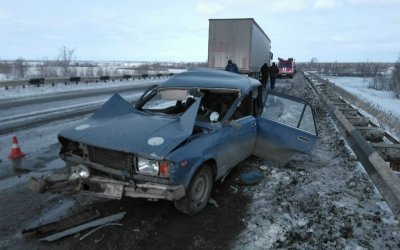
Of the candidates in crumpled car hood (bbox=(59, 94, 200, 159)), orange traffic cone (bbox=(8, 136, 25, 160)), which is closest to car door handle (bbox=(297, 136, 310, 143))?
crumpled car hood (bbox=(59, 94, 200, 159))

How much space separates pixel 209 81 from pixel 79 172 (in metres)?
2.78

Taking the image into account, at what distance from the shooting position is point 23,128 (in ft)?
32.7

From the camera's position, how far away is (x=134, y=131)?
4523mm

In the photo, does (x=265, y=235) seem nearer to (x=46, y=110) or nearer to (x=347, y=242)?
(x=347, y=242)

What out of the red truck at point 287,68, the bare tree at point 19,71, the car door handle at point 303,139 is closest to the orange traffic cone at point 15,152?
the car door handle at point 303,139

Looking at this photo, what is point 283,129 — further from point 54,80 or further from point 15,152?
point 54,80

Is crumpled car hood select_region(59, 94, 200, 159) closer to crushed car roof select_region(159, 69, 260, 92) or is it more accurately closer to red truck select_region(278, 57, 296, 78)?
crushed car roof select_region(159, 69, 260, 92)

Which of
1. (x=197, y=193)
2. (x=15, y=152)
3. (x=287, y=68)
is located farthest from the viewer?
(x=287, y=68)

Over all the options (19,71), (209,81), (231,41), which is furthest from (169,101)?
(19,71)

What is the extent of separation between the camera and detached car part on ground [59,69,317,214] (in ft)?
13.5

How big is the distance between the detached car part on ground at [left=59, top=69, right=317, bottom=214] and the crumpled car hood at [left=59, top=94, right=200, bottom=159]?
1cm

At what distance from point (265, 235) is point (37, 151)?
18.0 ft

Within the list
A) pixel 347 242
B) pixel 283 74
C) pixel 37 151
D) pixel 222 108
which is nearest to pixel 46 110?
pixel 37 151

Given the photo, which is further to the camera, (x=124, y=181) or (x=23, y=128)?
(x=23, y=128)
